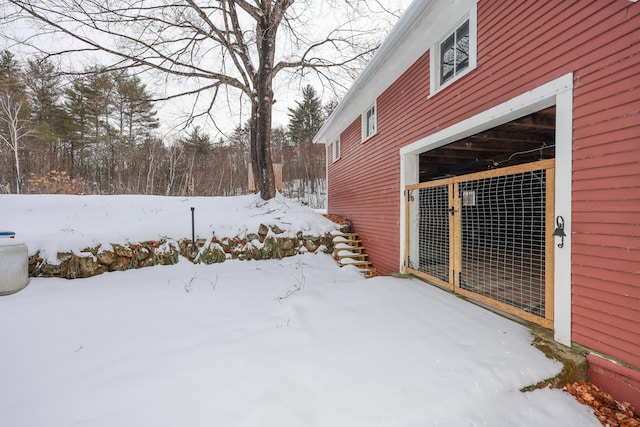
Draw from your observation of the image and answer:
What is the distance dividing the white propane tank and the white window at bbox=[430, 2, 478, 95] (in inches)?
270

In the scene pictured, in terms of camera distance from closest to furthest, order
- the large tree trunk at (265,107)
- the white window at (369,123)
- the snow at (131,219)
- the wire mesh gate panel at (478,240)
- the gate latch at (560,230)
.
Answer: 1. the gate latch at (560,230)
2. the wire mesh gate panel at (478,240)
3. the snow at (131,219)
4. the white window at (369,123)
5. the large tree trunk at (265,107)

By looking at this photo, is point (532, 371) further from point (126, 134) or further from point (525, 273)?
point (126, 134)

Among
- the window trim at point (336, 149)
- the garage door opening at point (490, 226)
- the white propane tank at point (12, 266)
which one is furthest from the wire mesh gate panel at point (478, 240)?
the white propane tank at point (12, 266)

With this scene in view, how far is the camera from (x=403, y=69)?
511cm

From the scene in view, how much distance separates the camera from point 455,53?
3992 mm

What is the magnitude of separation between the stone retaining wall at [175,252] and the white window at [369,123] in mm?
2809

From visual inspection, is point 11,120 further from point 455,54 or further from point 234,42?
point 455,54

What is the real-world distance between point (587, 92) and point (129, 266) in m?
6.92

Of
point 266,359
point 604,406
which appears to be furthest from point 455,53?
point 266,359

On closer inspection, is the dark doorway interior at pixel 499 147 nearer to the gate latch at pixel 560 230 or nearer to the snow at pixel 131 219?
the gate latch at pixel 560 230

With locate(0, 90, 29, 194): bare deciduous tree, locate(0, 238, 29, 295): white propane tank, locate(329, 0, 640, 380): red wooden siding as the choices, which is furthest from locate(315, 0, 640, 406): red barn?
locate(0, 90, 29, 194): bare deciduous tree

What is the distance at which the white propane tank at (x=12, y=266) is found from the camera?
12.7 feet

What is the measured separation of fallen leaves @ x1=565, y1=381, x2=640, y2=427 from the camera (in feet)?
6.00

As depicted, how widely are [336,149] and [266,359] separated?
27.0ft
